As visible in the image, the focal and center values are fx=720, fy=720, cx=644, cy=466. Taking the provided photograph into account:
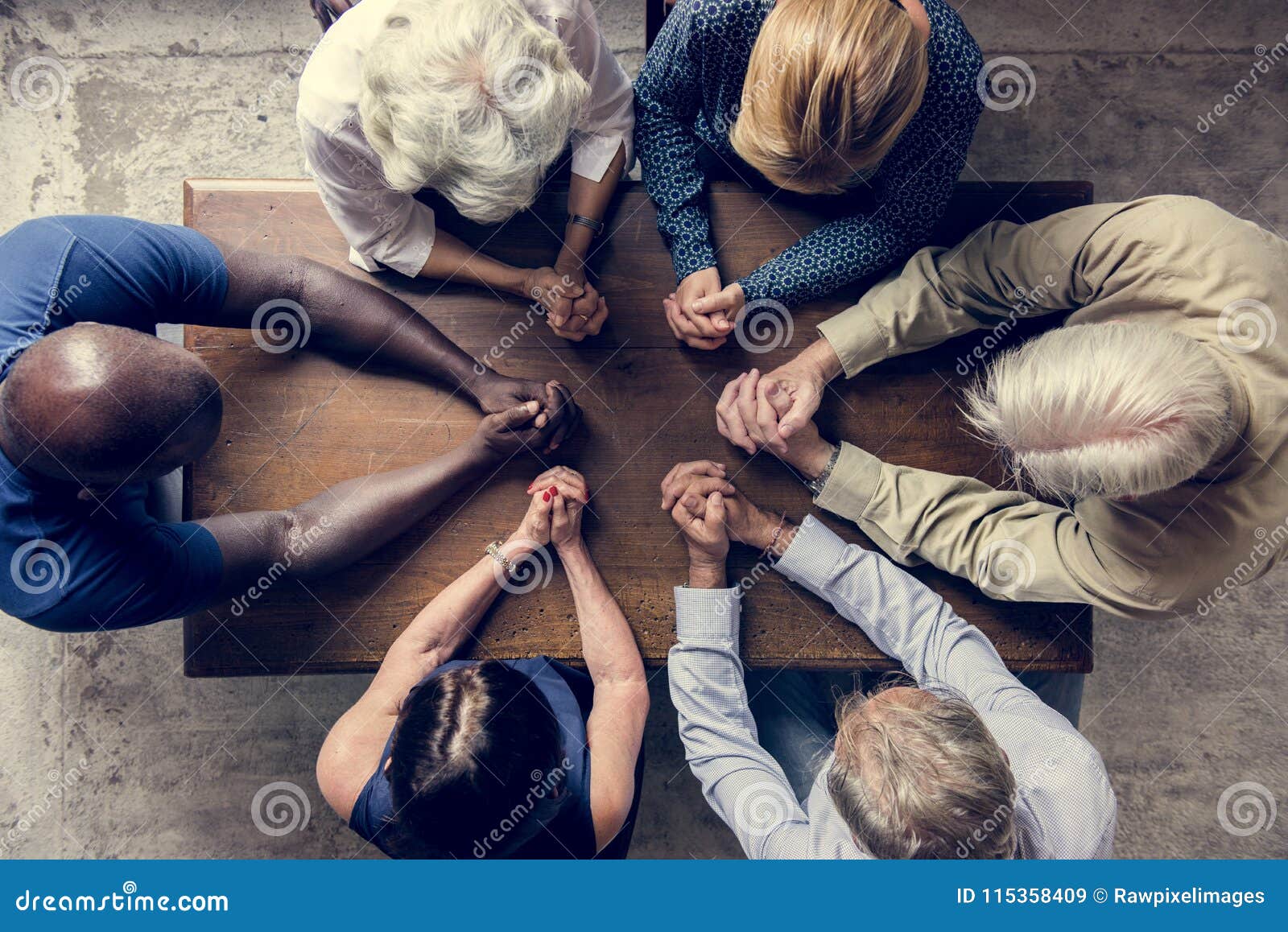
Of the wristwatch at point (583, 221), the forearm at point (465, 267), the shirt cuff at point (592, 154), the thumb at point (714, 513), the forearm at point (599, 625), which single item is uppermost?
the shirt cuff at point (592, 154)

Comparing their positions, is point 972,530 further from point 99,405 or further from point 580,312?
point 99,405

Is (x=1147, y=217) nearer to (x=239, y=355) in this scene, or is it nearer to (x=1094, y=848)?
(x=1094, y=848)

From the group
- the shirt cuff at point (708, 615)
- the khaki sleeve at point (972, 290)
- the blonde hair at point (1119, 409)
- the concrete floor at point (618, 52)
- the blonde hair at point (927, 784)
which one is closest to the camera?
the blonde hair at point (1119, 409)

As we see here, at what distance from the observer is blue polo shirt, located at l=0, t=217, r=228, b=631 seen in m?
1.41

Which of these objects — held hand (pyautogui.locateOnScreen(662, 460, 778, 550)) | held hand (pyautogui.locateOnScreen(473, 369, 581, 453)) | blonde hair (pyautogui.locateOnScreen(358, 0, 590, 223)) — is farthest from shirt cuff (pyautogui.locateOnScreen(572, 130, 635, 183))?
held hand (pyautogui.locateOnScreen(662, 460, 778, 550))

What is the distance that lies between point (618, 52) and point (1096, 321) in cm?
179

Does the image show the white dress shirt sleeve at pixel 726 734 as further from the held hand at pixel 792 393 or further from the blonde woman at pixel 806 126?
the blonde woman at pixel 806 126

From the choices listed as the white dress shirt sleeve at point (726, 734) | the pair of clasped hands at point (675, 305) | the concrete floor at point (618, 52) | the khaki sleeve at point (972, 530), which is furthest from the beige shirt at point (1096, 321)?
the concrete floor at point (618, 52)

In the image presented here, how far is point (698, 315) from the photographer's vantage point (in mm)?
1624

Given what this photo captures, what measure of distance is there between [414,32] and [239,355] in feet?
2.74

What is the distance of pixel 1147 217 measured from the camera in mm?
1380

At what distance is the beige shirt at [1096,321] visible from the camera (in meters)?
1.29

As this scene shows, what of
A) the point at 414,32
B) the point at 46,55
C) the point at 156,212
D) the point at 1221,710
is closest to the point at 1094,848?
the point at 1221,710

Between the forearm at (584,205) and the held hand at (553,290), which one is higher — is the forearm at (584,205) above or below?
above
